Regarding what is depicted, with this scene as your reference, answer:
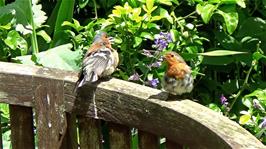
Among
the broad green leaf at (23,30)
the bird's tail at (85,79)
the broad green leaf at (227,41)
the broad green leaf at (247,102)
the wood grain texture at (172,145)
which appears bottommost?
the broad green leaf at (247,102)

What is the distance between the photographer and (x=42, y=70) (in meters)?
2.46

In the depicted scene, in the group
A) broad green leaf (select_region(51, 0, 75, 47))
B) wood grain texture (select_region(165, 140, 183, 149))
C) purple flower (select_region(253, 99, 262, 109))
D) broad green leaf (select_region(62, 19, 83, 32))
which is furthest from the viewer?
broad green leaf (select_region(51, 0, 75, 47))

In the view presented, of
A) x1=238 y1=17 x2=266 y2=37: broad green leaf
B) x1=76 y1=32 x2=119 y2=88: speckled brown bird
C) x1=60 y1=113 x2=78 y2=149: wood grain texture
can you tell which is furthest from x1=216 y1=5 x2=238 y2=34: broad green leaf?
x1=60 y1=113 x2=78 y2=149: wood grain texture

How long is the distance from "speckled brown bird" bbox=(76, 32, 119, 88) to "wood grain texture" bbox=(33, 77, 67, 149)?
3.4 inches

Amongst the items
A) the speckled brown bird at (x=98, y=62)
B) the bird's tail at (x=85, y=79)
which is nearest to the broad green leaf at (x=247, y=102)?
the speckled brown bird at (x=98, y=62)

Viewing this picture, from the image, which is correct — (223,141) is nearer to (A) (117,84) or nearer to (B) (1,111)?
(A) (117,84)

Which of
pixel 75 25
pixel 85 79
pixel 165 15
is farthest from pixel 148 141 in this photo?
pixel 75 25

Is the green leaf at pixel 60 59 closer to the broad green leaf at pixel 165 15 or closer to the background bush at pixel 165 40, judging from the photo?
the background bush at pixel 165 40

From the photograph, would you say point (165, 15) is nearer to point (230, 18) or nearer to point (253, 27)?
point (230, 18)

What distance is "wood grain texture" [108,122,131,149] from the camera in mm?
2250

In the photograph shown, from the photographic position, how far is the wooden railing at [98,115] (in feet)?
6.43

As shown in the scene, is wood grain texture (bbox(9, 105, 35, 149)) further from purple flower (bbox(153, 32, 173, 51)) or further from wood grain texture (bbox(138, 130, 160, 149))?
purple flower (bbox(153, 32, 173, 51))

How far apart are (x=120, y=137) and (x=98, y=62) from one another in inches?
20.9

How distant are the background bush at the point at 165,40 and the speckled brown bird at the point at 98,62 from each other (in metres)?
0.37
